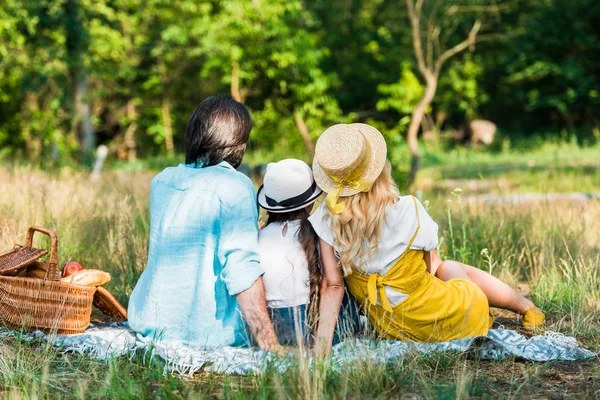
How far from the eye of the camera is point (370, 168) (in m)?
3.43

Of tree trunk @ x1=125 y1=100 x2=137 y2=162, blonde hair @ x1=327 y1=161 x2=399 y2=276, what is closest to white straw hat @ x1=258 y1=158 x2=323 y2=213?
blonde hair @ x1=327 y1=161 x2=399 y2=276

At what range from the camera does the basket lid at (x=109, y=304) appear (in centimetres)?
389

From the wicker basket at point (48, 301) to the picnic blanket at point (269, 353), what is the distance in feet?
0.25

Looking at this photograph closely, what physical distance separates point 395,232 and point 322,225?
36 centimetres

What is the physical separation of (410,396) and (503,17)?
25740 millimetres

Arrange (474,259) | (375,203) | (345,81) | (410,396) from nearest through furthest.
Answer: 1. (410,396)
2. (375,203)
3. (474,259)
4. (345,81)

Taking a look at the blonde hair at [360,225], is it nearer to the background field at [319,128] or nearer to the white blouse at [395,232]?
the white blouse at [395,232]

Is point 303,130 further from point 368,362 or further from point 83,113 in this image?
point 368,362

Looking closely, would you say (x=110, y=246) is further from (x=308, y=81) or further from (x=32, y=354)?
(x=308, y=81)

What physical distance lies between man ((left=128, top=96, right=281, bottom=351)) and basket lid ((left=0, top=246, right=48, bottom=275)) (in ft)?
2.32

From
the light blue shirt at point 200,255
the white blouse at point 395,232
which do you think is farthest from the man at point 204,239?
the white blouse at point 395,232

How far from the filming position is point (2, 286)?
12.4 feet

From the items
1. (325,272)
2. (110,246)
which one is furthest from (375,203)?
(110,246)

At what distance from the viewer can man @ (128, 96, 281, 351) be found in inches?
138
